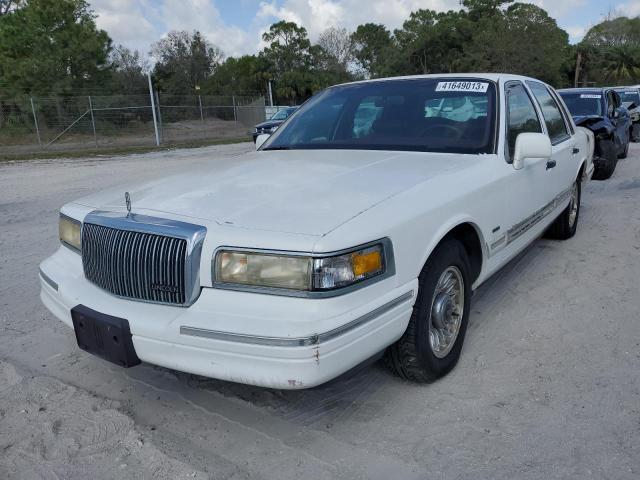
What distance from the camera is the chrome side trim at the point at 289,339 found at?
2088 mm

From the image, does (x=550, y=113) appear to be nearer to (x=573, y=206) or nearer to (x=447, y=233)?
(x=573, y=206)

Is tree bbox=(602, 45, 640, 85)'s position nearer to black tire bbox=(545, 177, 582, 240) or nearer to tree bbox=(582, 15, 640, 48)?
tree bbox=(582, 15, 640, 48)

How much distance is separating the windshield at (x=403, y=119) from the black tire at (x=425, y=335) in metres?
0.85

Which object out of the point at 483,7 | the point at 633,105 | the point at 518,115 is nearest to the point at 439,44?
the point at 483,7

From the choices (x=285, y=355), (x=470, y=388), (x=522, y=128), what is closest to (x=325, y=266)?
(x=285, y=355)

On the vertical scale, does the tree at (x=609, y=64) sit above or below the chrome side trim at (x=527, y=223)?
above

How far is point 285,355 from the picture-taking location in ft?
6.91

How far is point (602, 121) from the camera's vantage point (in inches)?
353

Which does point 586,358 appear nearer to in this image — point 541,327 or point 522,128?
point 541,327

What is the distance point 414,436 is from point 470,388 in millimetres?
540

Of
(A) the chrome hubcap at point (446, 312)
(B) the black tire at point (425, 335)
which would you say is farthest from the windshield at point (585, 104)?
(B) the black tire at point (425, 335)

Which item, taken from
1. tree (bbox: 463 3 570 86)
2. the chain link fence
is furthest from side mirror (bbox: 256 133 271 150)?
tree (bbox: 463 3 570 86)

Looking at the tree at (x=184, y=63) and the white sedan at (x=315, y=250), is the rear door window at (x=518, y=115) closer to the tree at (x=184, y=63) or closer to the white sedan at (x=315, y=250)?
the white sedan at (x=315, y=250)

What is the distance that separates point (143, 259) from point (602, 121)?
8.71 m
